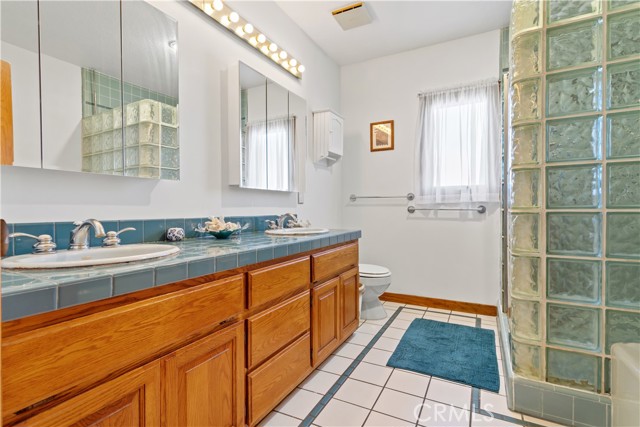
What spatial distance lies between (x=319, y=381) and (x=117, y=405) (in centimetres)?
118

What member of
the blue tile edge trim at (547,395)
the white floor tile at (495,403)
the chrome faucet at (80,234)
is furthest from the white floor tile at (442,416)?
the chrome faucet at (80,234)

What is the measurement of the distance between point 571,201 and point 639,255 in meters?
0.32

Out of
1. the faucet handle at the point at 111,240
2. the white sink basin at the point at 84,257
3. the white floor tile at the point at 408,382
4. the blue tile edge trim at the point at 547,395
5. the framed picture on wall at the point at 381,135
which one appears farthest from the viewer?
the framed picture on wall at the point at 381,135

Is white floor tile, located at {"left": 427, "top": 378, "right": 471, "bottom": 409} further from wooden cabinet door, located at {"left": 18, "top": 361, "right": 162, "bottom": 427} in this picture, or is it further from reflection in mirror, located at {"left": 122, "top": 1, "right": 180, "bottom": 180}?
reflection in mirror, located at {"left": 122, "top": 1, "right": 180, "bottom": 180}

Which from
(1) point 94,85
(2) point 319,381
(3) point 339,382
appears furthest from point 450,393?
(1) point 94,85

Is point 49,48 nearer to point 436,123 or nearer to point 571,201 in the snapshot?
point 571,201

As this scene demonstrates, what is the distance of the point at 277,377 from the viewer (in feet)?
4.79

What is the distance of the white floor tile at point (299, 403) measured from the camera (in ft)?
5.03

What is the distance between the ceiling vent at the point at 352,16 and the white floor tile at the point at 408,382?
2526 millimetres

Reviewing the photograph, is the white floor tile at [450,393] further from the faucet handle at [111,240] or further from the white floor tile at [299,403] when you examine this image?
the faucet handle at [111,240]

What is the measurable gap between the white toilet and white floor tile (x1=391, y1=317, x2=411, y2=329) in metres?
0.14

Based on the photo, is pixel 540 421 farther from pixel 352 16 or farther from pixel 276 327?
pixel 352 16

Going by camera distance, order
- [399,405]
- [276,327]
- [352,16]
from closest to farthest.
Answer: [276,327] < [399,405] < [352,16]

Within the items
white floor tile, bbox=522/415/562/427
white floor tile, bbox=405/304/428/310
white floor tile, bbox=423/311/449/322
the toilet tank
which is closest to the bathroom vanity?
white floor tile, bbox=522/415/562/427
